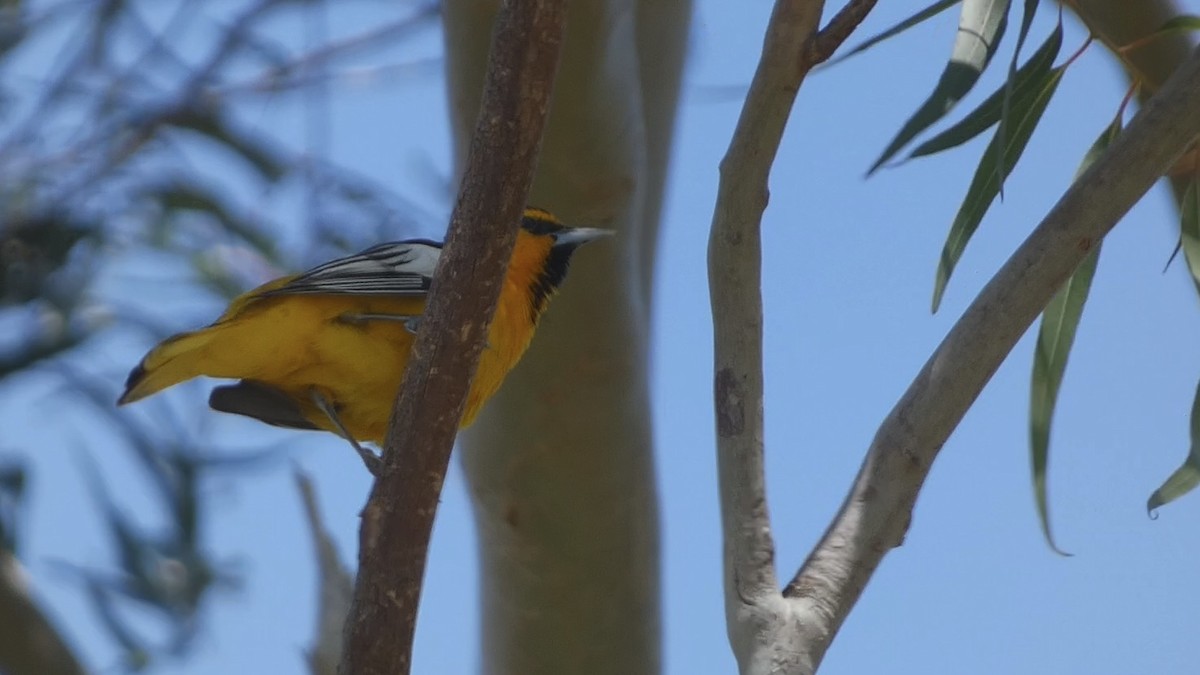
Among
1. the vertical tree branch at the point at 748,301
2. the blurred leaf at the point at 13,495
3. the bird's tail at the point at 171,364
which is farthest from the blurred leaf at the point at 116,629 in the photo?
the vertical tree branch at the point at 748,301

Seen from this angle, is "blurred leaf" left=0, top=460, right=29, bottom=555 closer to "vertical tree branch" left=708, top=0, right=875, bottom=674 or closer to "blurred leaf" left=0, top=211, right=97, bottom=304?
"blurred leaf" left=0, top=211, right=97, bottom=304

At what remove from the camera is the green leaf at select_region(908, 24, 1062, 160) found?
257cm

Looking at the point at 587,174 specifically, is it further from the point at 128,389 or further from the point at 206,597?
the point at 206,597

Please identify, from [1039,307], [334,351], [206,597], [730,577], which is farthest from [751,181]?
[206,597]

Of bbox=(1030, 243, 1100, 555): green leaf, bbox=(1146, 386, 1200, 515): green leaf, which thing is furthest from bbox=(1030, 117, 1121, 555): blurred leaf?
bbox=(1146, 386, 1200, 515): green leaf

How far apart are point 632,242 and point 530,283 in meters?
0.24

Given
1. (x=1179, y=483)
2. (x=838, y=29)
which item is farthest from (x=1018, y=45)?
(x=1179, y=483)

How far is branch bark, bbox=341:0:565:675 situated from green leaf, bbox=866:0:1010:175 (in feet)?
2.31

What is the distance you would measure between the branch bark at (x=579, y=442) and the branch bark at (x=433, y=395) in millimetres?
950

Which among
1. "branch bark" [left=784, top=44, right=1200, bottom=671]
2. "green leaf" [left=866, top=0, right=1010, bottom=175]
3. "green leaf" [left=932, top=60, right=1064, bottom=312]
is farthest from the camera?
"green leaf" [left=932, top=60, right=1064, bottom=312]

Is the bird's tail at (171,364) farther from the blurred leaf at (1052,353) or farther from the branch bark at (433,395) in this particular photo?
the blurred leaf at (1052,353)

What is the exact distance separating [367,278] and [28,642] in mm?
1090

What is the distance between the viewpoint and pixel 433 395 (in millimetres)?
2008

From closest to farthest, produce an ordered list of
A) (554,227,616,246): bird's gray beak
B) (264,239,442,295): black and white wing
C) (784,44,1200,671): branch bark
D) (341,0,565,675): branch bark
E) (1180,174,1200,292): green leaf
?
(341,0,565,675): branch bark < (784,44,1200,671): branch bark < (1180,174,1200,292): green leaf < (264,239,442,295): black and white wing < (554,227,616,246): bird's gray beak
